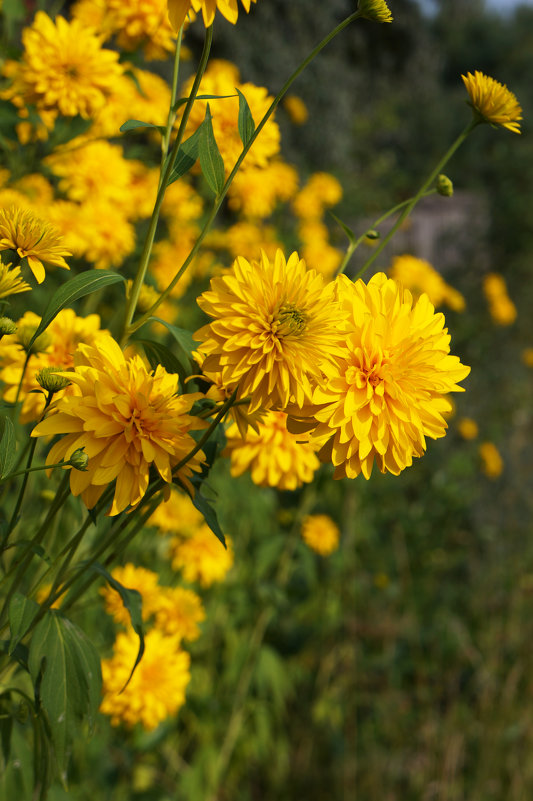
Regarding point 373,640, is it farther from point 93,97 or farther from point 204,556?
point 93,97

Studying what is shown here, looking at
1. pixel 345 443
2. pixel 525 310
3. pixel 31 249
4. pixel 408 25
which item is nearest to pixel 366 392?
pixel 345 443

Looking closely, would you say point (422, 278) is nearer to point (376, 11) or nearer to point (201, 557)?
point (201, 557)

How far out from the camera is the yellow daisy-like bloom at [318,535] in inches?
102

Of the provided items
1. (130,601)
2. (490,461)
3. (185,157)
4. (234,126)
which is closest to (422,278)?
(490,461)

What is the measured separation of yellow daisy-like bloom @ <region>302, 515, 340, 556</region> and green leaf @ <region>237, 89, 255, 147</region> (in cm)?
181

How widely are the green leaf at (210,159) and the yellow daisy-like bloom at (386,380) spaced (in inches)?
8.2

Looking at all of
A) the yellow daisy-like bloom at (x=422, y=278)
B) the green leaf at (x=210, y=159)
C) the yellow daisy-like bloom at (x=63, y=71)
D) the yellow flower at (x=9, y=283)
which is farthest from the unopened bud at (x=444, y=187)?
the yellow daisy-like bloom at (x=422, y=278)

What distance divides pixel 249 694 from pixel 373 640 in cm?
63

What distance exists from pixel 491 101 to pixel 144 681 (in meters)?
1.39

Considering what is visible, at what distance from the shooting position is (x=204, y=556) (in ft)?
7.08

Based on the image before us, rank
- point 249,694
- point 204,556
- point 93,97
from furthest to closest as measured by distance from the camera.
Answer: point 249,694, point 204,556, point 93,97

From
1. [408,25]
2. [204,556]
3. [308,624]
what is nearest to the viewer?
[204,556]

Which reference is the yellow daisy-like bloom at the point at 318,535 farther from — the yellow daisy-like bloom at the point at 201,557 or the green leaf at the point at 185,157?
the green leaf at the point at 185,157

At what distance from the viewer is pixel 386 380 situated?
34.5 inches
